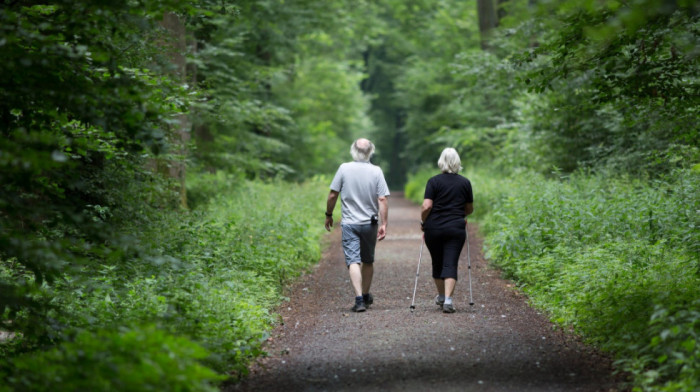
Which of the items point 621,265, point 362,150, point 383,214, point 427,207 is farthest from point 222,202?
point 621,265

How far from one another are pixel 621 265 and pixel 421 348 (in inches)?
113

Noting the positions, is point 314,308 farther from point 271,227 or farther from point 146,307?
point 271,227

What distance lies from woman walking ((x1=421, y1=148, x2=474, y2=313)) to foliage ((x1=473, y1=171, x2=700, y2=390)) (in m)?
1.22

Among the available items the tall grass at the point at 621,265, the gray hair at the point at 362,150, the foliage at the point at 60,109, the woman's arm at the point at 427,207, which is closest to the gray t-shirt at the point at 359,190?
the gray hair at the point at 362,150

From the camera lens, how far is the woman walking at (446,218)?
26.6ft

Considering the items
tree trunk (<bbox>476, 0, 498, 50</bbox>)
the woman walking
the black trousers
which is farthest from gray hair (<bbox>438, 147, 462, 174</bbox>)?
tree trunk (<bbox>476, 0, 498, 50</bbox>)

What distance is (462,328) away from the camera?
7137 mm

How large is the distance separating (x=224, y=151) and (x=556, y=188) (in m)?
9.87

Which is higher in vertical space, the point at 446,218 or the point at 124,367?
the point at 446,218

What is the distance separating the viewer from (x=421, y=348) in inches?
251

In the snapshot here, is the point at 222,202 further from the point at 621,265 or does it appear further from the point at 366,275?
the point at 621,265

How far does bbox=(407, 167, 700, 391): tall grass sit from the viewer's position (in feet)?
16.6

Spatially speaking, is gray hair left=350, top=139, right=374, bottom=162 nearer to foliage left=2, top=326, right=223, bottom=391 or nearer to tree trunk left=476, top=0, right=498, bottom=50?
foliage left=2, top=326, right=223, bottom=391

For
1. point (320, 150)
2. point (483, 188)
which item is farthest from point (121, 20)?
point (320, 150)
